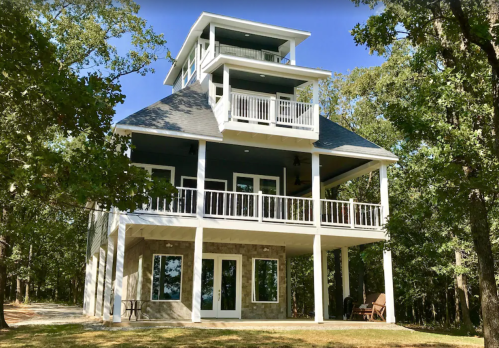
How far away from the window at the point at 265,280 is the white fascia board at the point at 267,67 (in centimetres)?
665

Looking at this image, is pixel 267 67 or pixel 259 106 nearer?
pixel 259 106

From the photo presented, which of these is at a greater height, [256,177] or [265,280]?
[256,177]

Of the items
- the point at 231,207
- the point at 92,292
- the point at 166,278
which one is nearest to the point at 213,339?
the point at 166,278

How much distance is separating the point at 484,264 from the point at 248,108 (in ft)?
27.1

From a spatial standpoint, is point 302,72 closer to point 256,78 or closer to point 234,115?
point 256,78

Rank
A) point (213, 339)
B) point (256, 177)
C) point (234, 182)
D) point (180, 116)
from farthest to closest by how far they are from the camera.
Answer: point (256, 177)
point (234, 182)
point (180, 116)
point (213, 339)

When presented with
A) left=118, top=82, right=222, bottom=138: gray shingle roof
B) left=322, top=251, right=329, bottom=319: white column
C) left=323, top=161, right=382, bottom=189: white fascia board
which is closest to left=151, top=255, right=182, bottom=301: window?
left=118, top=82, right=222, bottom=138: gray shingle roof

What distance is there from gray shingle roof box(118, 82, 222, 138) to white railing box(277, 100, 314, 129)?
7.30 ft

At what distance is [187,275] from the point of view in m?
16.0

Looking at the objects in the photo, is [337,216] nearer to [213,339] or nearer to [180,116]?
[180,116]

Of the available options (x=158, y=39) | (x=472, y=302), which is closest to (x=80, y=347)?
(x=158, y=39)

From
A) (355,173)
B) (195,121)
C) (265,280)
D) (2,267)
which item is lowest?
(265,280)

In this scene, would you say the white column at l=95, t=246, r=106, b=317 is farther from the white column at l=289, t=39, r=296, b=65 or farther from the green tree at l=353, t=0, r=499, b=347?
the green tree at l=353, t=0, r=499, b=347

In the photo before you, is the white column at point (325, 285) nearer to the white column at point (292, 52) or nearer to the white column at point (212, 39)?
the white column at point (292, 52)
